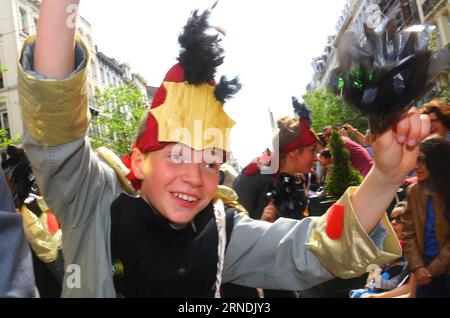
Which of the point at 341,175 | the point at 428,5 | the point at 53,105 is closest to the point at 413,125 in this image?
the point at 53,105

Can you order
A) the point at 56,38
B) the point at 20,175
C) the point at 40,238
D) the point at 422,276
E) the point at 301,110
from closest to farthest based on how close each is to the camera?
1. the point at 56,38
2. the point at 40,238
3. the point at 422,276
4. the point at 20,175
5. the point at 301,110

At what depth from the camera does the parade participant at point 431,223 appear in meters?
2.47

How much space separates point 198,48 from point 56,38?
436mm

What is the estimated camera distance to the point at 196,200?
4.36 ft

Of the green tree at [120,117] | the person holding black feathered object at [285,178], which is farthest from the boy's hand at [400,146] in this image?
the green tree at [120,117]

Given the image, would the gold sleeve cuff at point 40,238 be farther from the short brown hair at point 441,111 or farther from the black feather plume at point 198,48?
the short brown hair at point 441,111

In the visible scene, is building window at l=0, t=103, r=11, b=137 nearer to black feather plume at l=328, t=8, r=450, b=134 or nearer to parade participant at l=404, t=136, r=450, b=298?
parade participant at l=404, t=136, r=450, b=298

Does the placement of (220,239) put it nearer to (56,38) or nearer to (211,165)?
(211,165)

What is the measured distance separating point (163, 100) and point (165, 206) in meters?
0.34

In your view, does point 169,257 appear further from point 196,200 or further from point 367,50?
point 367,50

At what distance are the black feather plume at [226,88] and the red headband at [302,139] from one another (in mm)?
1676

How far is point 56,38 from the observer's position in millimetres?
969

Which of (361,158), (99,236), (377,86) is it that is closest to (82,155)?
(99,236)

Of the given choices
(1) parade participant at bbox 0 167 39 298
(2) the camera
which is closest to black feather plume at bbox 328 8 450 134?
(1) parade participant at bbox 0 167 39 298
